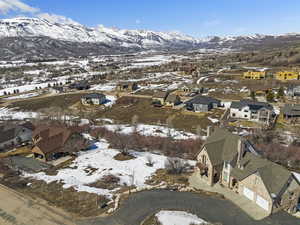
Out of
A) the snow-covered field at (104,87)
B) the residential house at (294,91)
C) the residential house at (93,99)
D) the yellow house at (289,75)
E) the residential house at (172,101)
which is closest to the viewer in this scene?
the residential house at (294,91)

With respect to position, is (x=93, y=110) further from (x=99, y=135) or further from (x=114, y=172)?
(x=114, y=172)

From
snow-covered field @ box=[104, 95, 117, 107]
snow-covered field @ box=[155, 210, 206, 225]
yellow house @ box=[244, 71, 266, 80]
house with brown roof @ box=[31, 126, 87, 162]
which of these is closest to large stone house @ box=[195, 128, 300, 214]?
snow-covered field @ box=[155, 210, 206, 225]

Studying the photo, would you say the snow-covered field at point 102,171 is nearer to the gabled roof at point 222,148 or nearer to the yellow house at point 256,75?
the gabled roof at point 222,148

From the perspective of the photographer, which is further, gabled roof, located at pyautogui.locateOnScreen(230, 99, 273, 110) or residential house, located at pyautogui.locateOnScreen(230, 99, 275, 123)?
gabled roof, located at pyautogui.locateOnScreen(230, 99, 273, 110)

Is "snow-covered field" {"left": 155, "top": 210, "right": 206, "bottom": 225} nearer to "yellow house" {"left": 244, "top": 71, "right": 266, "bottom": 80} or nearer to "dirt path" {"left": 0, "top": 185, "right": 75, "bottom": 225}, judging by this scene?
"dirt path" {"left": 0, "top": 185, "right": 75, "bottom": 225}

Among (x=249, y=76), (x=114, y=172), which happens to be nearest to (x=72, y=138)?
(x=114, y=172)

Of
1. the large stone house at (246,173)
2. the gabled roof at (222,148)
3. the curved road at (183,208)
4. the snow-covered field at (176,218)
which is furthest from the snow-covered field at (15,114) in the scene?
the snow-covered field at (176,218)
